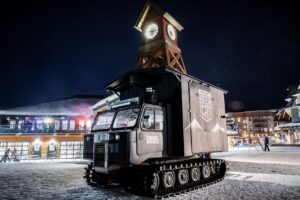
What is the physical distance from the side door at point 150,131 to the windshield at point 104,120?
5.28 feet

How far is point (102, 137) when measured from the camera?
778cm

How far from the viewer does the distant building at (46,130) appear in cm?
2922

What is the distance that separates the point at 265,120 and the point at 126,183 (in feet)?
425

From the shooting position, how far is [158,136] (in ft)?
25.5

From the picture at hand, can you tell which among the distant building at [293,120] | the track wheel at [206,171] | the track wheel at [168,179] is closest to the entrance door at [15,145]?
the track wheel at [206,171]

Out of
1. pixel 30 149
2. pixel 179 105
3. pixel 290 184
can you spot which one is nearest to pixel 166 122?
pixel 179 105

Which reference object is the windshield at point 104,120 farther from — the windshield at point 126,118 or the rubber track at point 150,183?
the rubber track at point 150,183

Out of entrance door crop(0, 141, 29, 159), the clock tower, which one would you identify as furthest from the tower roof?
entrance door crop(0, 141, 29, 159)

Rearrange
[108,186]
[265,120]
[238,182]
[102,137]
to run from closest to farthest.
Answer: [102,137]
[108,186]
[238,182]
[265,120]

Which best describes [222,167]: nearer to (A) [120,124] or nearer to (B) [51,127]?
(A) [120,124]

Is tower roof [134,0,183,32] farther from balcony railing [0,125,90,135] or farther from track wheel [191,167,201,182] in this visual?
balcony railing [0,125,90,135]

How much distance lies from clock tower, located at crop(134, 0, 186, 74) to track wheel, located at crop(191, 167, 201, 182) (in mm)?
13044

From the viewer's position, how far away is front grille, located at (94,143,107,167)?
7.52 metres

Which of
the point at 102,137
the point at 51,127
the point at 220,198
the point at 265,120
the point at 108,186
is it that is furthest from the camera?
the point at 265,120
